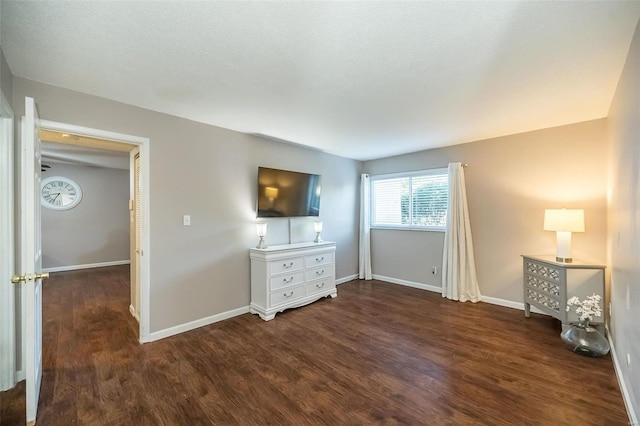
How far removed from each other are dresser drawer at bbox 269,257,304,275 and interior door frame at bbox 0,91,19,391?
7.17 feet

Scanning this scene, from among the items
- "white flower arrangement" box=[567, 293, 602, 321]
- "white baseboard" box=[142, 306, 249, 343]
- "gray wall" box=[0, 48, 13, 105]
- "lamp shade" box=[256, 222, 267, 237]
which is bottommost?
"white baseboard" box=[142, 306, 249, 343]

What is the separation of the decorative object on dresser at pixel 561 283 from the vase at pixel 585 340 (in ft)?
0.52

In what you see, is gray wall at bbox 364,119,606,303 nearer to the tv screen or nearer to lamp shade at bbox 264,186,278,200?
the tv screen

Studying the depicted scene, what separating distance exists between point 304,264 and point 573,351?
294 cm

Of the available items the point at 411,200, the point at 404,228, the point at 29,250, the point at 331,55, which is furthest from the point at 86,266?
the point at 331,55

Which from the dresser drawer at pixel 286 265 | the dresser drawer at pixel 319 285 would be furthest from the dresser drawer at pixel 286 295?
the dresser drawer at pixel 286 265

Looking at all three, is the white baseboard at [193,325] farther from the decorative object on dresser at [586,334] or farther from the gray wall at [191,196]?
the decorative object on dresser at [586,334]

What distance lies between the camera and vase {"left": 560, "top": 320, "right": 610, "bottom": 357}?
8.18 ft

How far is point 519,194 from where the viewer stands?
146 inches

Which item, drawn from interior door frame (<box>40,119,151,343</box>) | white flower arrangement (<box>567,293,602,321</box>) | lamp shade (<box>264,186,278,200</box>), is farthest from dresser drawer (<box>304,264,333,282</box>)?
white flower arrangement (<box>567,293,602,321</box>)

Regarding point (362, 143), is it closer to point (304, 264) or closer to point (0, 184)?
point (304, 264)

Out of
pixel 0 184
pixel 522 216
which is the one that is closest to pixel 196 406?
pixel 0 184

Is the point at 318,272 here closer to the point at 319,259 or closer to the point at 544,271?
the point at 319,259

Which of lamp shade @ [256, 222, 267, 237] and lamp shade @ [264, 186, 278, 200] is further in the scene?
lamp shade @ [264, 186, 278, 200]
